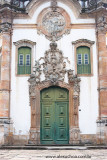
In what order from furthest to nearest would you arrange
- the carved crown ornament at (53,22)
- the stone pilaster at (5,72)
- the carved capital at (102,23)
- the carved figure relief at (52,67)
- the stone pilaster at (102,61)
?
the carved crown ornament at (53,22) → the carved capital at (102,23) → the carved figure relief at (52,67) → the stone pilaster at (5,72) → the stone pilaster at (102,61)

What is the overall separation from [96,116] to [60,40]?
515 cm

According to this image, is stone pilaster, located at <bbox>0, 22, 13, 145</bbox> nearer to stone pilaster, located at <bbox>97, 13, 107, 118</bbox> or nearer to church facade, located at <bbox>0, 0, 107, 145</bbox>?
church facade, located at <bbox>0, 0, 107, 145</bbox>

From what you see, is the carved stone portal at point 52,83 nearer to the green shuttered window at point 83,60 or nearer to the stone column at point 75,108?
the stone column at point 75,108

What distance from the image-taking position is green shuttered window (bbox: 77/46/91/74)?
18.7 metres

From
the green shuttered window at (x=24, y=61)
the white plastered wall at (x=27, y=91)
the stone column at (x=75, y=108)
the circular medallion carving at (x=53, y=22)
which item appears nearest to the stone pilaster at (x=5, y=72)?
the white plastered wall at (x=27, y=91)

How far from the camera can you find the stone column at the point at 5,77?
18.0 meters

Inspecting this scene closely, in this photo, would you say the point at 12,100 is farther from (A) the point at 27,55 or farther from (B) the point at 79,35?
(B) the point at 79,35

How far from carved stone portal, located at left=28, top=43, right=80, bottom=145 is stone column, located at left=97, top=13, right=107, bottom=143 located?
1332mm

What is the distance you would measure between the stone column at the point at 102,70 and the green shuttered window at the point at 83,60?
27.9 inches

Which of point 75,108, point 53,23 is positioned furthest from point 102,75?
point 53,23

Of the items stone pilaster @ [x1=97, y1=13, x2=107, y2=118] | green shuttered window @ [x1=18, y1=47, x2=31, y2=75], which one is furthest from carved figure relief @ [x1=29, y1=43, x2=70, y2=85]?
stone pilaster @ [x1=97, y1=13, x2=107, y2=118]

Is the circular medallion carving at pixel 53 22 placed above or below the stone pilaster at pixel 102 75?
above

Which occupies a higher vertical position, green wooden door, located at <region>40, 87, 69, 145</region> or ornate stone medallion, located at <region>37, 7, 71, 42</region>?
ornate stone medallion, located at <region>37, 7, 71, 42</region>

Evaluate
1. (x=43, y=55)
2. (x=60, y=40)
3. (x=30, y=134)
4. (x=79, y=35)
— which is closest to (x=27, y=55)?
(x=43, y=55)
